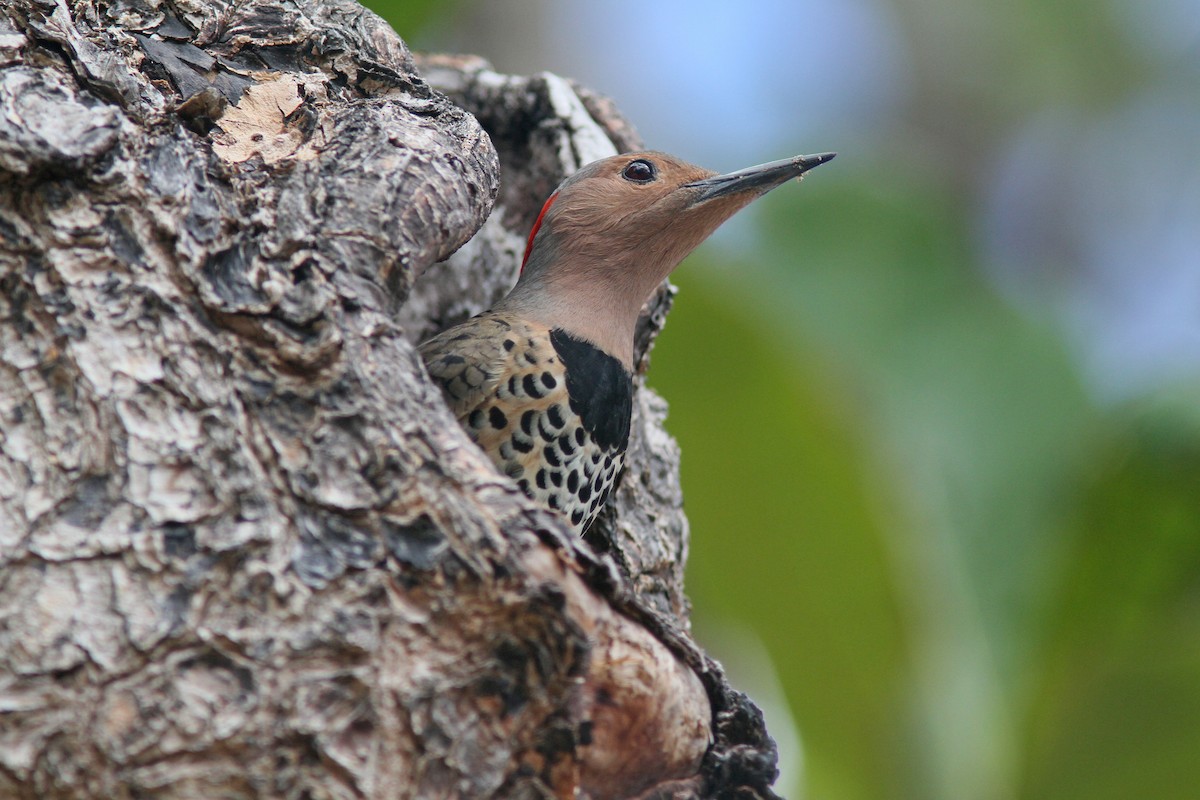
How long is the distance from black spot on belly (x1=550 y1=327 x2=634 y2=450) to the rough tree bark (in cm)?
64

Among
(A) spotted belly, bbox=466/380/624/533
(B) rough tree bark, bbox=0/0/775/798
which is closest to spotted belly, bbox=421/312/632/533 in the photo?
(A) spotted belly, bbox=466/380/624/533

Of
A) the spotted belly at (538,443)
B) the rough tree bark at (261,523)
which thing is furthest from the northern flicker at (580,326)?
the rough tree bark at (261,523)

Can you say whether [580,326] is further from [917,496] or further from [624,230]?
[917,496]

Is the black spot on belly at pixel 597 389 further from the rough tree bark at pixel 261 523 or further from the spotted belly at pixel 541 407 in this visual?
the rough tree bark at pixel 261 523

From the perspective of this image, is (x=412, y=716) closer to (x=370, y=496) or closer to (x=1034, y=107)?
(x=370, y=496)

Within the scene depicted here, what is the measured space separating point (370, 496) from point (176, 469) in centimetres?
31

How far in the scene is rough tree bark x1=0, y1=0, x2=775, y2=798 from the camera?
202 centimetres

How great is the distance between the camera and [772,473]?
390 centimetres

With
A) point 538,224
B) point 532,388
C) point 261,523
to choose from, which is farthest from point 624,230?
point 261,523

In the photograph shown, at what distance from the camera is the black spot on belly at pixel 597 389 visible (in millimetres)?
3090

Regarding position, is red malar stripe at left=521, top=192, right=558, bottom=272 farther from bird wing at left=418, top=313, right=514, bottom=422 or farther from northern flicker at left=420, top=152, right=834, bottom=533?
bird wing at left=418, top=313, right=514, bottom=422

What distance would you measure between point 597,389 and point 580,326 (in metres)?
0.26

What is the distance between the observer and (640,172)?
11.8ft

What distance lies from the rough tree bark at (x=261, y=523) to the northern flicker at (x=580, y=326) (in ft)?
1.81
